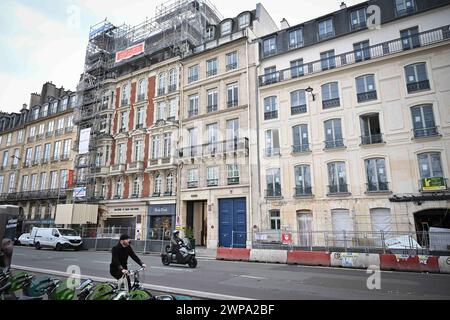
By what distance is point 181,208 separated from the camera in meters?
24.9

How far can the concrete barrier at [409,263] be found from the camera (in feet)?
39.6

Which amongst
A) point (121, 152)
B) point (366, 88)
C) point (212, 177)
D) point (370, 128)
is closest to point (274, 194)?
point (212, 177)

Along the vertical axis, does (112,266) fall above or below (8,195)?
below

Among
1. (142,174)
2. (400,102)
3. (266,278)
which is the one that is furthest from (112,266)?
A: (142,174)

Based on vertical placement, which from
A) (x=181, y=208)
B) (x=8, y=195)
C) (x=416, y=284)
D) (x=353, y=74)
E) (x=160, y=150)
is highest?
(x=353, y=74)

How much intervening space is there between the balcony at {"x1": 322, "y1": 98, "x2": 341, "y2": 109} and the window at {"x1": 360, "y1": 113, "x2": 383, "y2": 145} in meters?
1.87

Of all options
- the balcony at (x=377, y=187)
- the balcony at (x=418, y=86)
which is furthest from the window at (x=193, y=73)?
the balcony at (x=377, y=187)

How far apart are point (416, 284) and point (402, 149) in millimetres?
10525

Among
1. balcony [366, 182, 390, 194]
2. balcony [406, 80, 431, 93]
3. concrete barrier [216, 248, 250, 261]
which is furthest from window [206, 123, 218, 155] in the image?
balcony [406, 80, 431, 93]

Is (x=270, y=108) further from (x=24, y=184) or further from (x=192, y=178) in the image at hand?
(x=24, y=184)

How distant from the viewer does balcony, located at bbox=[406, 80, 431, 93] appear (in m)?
17.6

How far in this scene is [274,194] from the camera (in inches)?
834

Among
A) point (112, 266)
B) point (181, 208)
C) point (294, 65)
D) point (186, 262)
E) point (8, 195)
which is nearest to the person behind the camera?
point (112, 266)

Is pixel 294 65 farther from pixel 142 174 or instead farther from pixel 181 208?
pixel 142 174
